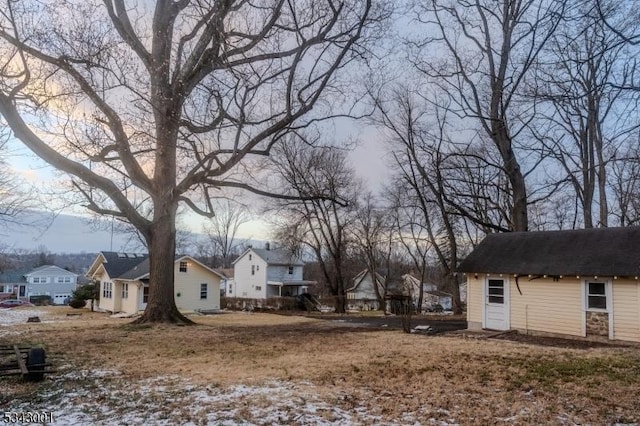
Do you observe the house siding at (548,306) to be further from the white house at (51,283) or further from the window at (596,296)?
the white house at (51,283)

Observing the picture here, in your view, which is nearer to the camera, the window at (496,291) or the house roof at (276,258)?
the window at (496,291)

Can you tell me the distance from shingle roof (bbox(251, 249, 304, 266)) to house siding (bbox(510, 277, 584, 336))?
121ft

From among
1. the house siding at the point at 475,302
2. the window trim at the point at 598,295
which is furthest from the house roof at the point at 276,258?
the window trim at the point at 598,295

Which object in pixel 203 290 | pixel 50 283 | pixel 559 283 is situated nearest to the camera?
pixel 559 283

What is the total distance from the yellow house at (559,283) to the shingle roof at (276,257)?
3557cm

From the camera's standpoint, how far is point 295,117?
15.8 metres

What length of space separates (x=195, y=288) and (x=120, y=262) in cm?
654

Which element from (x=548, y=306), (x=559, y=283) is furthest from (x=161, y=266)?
(x=559, y=283)

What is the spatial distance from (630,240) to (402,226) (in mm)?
24838

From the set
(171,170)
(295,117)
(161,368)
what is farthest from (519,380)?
(171,170)

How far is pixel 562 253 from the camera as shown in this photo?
14547mm

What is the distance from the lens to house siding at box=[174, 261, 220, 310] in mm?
31344

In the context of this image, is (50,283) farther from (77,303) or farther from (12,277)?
(77,303)

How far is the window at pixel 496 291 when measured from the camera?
15.8 metres
